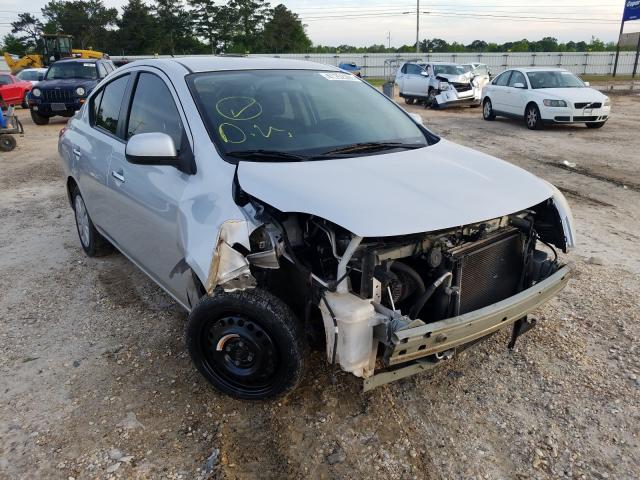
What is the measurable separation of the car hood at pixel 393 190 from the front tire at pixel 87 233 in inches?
106

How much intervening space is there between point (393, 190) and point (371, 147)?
79 centimetres

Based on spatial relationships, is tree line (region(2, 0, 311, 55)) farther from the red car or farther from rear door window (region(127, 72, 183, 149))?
rear door window (region(127, 72, 183, 149))

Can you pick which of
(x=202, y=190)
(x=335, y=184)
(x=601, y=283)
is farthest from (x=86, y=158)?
(x=601, y=283)

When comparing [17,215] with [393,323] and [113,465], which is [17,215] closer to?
[113,465]

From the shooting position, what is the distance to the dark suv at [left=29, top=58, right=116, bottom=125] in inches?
578

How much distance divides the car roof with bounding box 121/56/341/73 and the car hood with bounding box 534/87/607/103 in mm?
10987

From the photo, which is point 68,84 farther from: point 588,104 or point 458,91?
point 588,104

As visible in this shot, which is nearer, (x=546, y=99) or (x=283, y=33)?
(x=546, y=99)

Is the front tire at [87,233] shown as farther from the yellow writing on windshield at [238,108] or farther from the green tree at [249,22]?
the green tree at [249,22]

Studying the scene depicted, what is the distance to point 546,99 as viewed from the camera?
1316cm

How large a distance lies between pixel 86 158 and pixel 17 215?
302 centimetres

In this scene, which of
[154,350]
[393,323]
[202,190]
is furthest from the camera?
[154,350]

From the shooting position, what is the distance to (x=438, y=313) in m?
2.74

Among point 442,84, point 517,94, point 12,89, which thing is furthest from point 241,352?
point 12,89
